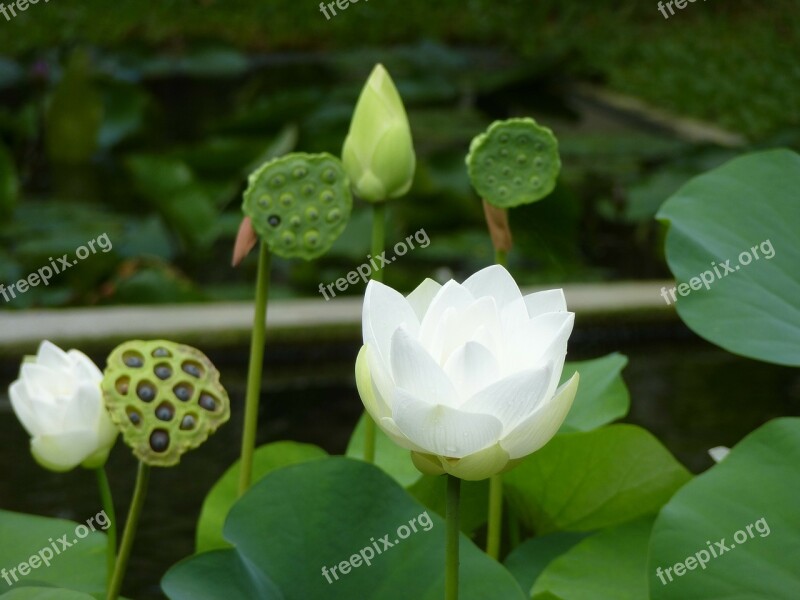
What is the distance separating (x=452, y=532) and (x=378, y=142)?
0.29 m

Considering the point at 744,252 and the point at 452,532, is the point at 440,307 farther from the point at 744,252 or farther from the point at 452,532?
the point at 744,252

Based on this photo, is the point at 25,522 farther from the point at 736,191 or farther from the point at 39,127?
the point at 39,127

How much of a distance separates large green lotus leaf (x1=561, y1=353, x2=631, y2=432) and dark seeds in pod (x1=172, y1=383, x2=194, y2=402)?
317 millimetres

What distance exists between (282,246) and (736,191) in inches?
12.6

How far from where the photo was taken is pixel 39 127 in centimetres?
349

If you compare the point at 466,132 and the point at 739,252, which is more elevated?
the point at 739,252

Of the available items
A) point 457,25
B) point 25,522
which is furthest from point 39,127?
point 457,25

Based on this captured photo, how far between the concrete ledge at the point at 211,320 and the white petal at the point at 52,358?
3.48ft

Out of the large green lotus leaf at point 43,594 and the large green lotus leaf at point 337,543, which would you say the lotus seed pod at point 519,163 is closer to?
the large green lotus leaf at point 337,543

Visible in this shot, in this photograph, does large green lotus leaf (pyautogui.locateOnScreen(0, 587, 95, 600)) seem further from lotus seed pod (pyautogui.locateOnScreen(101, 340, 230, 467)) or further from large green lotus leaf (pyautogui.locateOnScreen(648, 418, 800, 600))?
large green lotus leaf (pyautogui.locateOnScreen(648, 418, 800, 600))

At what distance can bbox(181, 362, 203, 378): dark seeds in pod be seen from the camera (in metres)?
0.64
